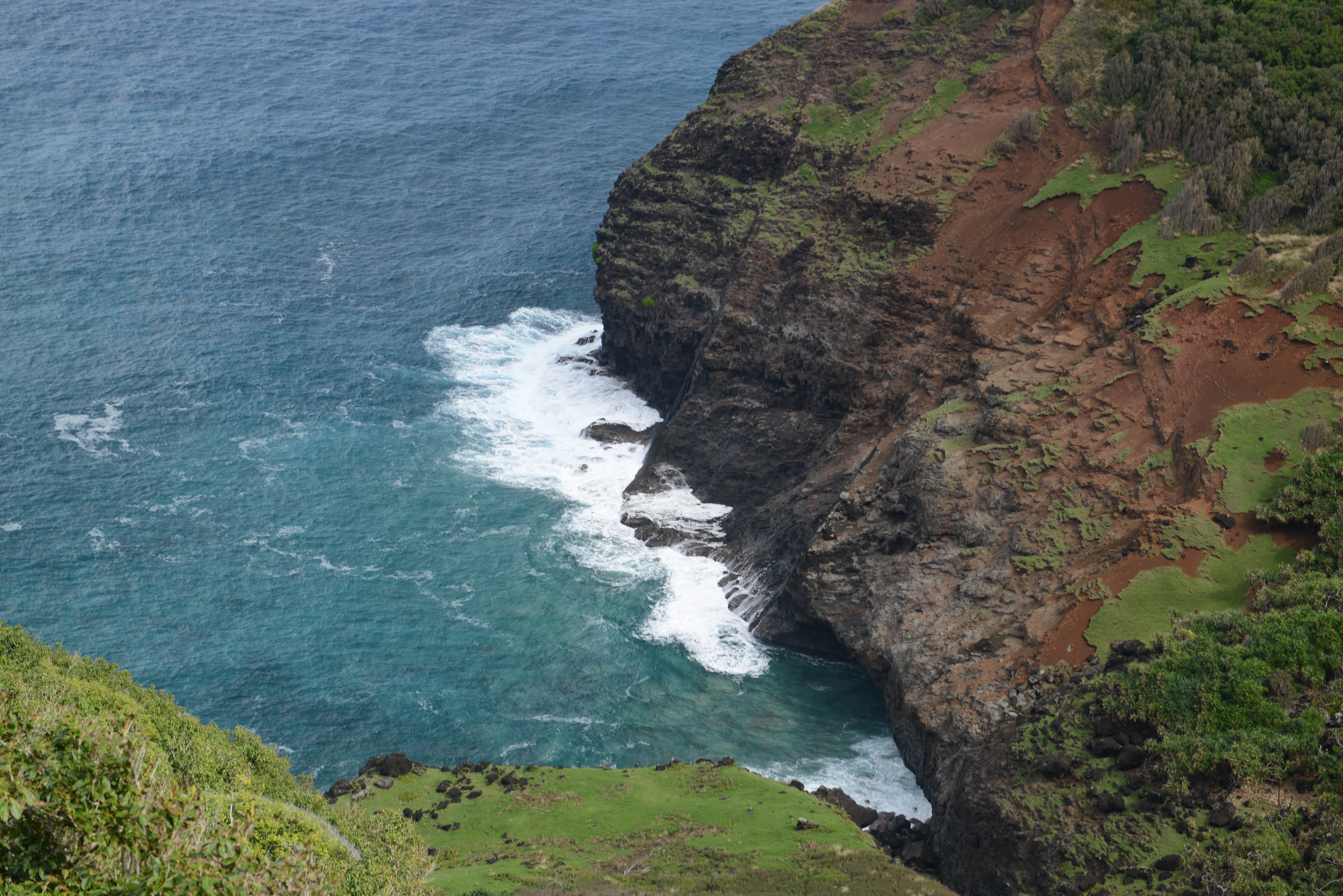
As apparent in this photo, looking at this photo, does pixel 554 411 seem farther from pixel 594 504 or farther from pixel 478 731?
pixel 478 731

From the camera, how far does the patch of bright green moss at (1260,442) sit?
165 ft

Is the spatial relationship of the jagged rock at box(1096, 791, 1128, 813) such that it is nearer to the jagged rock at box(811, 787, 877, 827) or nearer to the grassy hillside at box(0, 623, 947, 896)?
the grassy hillside at box(0, 623, 947, 896)

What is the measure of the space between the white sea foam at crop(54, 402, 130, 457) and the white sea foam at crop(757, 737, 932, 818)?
59818 mm

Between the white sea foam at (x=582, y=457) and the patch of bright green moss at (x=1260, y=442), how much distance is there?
29.4 metres

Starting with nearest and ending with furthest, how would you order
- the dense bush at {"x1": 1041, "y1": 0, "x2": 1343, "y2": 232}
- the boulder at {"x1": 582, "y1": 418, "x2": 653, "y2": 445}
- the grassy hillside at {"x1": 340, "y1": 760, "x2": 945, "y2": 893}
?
the grassy hillside at {"x1": 340, "y1": 760, "x2": 945, "y2": 893}, the dense bush at {"x1": 1041, "y1": 0, "x2": 1343, "y2": 232}, the boulder at {"x1": 582, "y1": 418, "x2": 653, "y2": 445}

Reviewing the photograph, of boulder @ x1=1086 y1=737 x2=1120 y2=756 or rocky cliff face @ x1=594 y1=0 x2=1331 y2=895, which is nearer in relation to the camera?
boulder @ x1=1086 y1=737 x2=1120 y2=756

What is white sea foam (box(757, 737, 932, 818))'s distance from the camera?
54844 millimetres

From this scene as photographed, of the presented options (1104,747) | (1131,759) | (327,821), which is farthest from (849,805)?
(327,821)

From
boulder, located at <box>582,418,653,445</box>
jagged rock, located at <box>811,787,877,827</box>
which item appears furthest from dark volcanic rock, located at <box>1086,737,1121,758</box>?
boulder, located at <box>582,418,653,445</box>

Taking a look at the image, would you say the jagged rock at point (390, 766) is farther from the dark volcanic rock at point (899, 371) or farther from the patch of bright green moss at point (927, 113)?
the patch of bright green moss at point (927, 113)

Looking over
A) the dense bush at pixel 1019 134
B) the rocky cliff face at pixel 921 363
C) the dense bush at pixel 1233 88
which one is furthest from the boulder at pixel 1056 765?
the dense bush at pixel 1019 134

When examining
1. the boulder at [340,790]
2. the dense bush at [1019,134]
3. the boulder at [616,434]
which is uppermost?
the dense bush at [1019,134]

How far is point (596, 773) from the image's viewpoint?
2148 inches

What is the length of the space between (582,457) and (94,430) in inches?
1590
